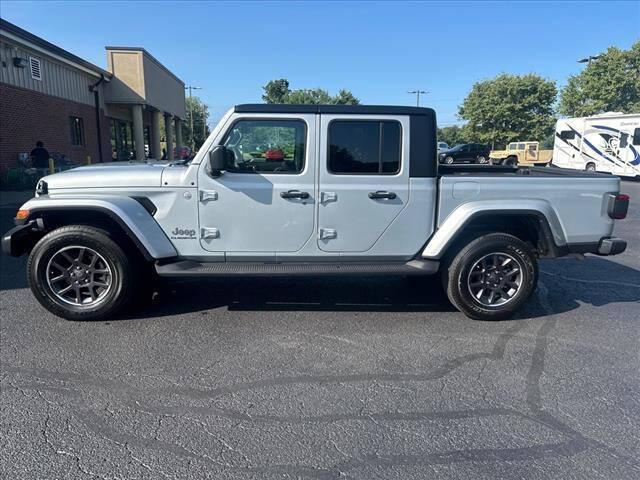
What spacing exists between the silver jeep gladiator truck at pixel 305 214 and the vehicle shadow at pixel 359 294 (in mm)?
524

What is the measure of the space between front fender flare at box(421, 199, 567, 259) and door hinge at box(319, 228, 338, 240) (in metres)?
0.94

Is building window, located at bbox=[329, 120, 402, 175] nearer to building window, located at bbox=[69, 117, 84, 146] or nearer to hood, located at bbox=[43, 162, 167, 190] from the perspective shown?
hood, located at bbox=[43, 162, 167, 190]

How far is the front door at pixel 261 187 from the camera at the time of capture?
4059mm

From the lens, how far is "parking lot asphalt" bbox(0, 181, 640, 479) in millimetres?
2367

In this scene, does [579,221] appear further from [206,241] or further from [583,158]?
[583,158]

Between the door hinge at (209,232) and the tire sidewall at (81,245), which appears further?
the door hinge at (209,232)

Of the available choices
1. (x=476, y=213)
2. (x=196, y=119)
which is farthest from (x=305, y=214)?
(x=196, y=119)

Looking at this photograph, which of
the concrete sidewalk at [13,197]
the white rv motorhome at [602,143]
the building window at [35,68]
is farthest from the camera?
the white rv motorhome at [602,143]

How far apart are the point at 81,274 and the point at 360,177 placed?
2803 millimetres

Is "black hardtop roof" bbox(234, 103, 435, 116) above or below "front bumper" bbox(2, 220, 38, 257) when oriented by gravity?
Answer: above

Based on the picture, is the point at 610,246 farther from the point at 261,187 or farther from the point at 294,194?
the point at 261,187

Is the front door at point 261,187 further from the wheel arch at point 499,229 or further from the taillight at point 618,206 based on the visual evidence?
the taillight at point 618,206

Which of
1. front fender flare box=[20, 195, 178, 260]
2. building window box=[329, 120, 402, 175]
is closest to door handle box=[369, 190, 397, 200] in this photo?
building window box=[329, 120, 402, 175]

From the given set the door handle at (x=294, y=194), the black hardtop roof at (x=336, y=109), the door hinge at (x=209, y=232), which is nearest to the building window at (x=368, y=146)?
the black hardtop roof at (x=336, y=109)
